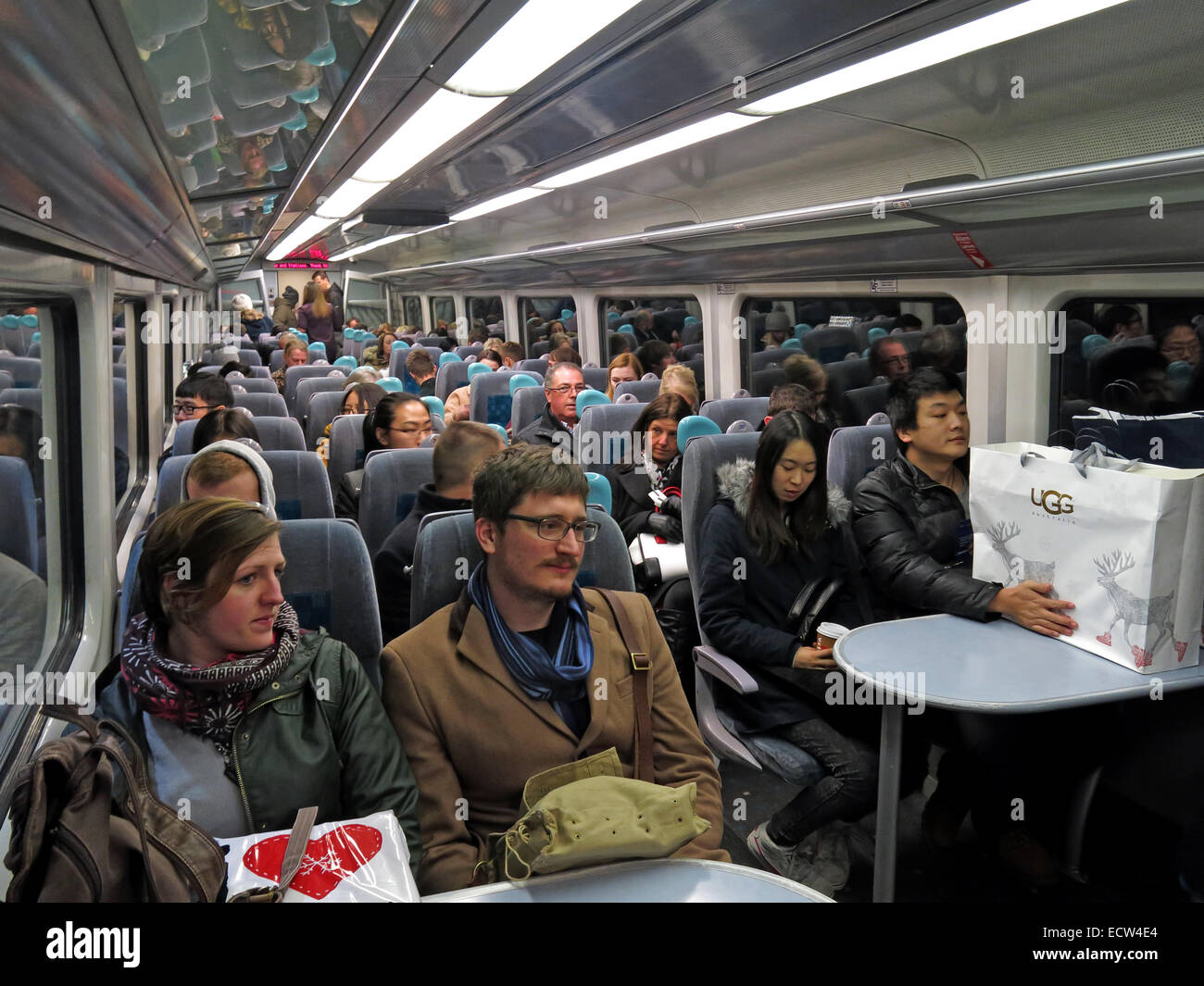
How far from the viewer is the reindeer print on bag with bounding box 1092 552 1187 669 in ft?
8.63

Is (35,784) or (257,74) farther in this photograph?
(257,74)

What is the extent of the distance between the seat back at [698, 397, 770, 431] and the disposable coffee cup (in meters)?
3.24

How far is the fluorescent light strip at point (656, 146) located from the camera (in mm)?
4031

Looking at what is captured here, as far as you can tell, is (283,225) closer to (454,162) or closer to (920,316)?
(454,162)

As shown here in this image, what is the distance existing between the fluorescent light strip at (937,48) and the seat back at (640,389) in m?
3.95

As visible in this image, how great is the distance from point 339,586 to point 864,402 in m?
4.48

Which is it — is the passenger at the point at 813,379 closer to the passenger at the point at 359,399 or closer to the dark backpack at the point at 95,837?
the passenger at the point at 359,399

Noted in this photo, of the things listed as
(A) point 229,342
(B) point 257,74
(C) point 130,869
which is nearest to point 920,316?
(B) point 257,74

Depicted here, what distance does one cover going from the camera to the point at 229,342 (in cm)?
1366

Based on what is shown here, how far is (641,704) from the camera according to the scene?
2.32 metres

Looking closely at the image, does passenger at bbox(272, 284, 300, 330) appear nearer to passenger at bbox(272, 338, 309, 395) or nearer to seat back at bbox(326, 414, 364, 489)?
passenger at bbox(272, 338, 309, 395)

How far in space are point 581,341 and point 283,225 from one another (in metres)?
3.61

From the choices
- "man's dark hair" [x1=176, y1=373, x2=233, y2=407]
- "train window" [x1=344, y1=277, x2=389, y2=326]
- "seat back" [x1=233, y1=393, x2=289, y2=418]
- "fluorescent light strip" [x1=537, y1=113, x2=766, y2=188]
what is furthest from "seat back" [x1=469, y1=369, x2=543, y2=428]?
"train window" [x1=344, y1=277, x2=389, y2=326]

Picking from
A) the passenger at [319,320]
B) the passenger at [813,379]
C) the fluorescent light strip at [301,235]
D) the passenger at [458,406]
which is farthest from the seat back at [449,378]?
the passenger at [319,320]
